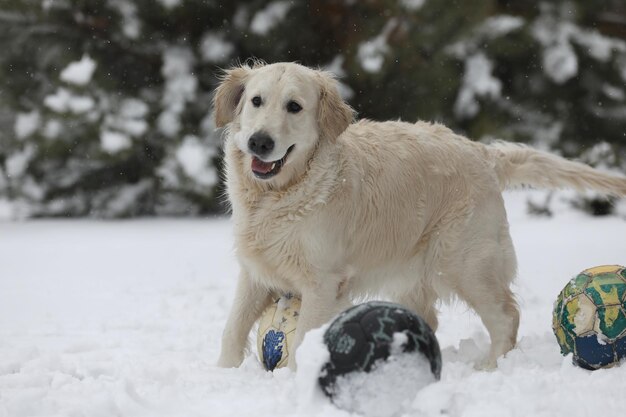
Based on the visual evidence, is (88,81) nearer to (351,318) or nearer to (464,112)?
(464,112)

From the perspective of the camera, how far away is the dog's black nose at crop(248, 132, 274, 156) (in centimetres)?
412

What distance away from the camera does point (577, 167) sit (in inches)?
205

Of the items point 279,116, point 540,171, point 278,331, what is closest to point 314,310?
point 278,331

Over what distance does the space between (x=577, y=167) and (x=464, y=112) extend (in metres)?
6.46

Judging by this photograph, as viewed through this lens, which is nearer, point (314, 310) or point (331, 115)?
point (314, 310)

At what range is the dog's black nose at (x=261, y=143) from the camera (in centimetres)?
412

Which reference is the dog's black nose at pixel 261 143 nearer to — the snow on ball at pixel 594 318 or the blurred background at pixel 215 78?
the snow on ball at pixel 594 318

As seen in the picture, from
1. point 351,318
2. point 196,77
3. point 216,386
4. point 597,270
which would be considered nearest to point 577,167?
point 597,270

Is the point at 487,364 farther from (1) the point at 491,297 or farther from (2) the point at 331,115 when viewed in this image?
(2) the point at 331,115

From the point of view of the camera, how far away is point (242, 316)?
4.65m

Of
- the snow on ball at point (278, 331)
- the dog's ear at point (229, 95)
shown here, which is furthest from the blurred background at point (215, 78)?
the snow on ball at point (278, 331)

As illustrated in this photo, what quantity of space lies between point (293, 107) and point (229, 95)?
0.50 meters

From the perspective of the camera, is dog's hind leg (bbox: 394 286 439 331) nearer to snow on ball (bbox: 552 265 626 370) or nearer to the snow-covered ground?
the snow-covered ground

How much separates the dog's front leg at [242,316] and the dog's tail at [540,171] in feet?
6.08
